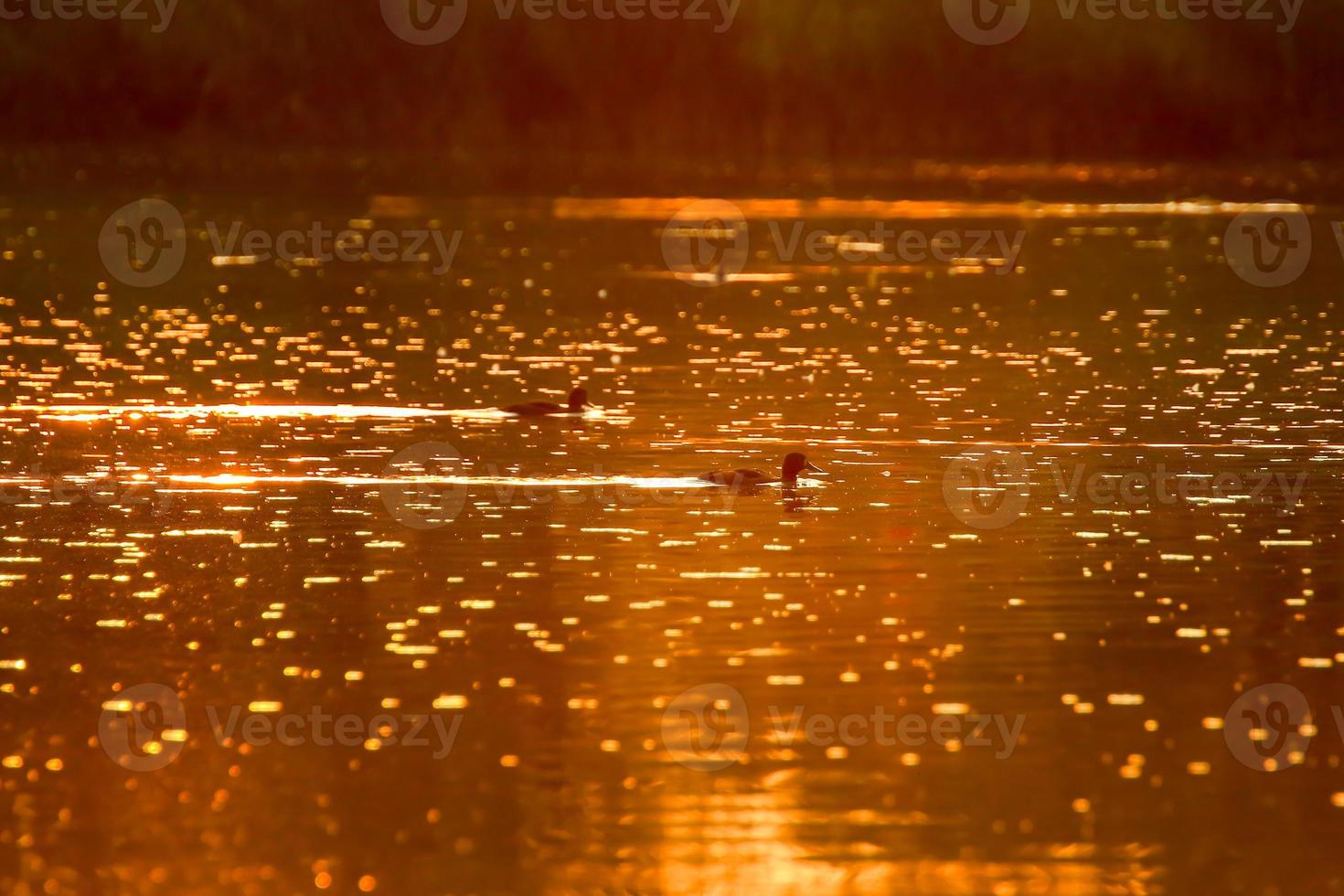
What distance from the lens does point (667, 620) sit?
1727 cm

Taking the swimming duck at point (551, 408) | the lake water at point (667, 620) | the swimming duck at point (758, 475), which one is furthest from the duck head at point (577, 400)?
the swimming duck at point (758, 475)

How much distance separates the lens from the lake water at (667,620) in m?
12.5

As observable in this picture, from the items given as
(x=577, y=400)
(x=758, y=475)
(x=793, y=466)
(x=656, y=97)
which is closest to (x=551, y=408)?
(x=577, y=400)

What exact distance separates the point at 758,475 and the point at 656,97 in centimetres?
7668

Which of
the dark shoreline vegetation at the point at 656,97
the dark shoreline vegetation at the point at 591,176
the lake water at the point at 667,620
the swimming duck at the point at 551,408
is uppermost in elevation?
the dark shoreline vegetation at the point at 656,97

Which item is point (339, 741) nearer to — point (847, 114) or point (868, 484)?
point (868, 484)

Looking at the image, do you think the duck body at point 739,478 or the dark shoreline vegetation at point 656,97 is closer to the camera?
the duck body at point 739,478

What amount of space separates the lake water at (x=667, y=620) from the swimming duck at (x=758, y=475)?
1.02 feet

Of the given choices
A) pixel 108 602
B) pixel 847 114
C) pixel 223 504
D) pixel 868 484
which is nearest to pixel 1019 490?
pixel 868 484

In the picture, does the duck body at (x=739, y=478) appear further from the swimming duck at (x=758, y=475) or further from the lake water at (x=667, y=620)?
the lake water at (x=667, y=620)

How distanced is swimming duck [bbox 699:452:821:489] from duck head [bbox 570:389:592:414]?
535cm

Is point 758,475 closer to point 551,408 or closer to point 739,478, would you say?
point 739,478

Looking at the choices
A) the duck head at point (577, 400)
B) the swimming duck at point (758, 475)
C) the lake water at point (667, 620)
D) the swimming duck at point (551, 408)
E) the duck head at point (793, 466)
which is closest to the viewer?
the lake water at point (667, 620)

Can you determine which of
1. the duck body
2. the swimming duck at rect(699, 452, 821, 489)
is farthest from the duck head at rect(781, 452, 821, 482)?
the duck body
